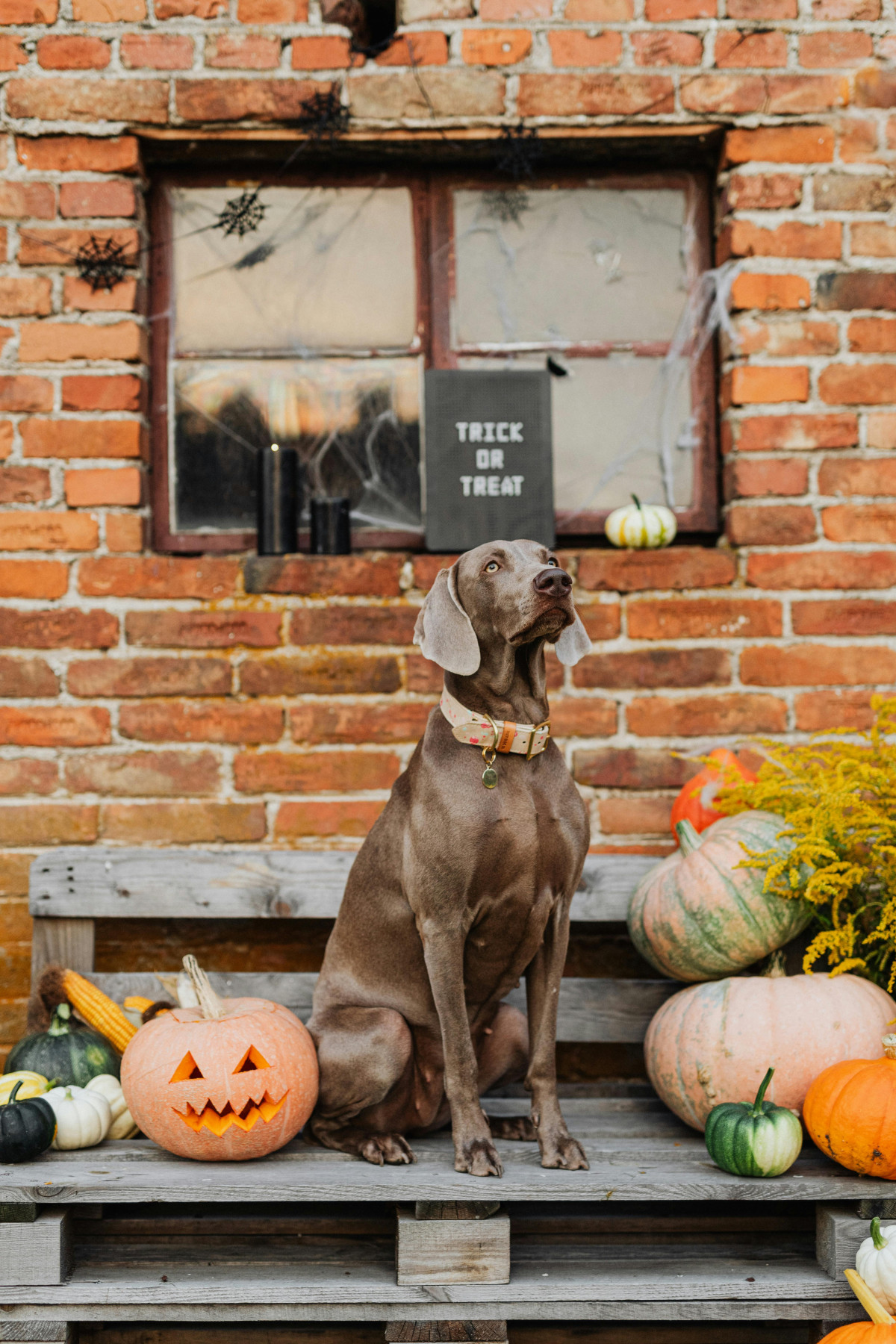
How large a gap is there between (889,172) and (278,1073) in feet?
9.82

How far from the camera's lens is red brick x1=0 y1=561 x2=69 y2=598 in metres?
3.23

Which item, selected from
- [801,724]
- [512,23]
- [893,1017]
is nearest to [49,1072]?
[893,1017]

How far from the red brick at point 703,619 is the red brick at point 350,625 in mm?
672

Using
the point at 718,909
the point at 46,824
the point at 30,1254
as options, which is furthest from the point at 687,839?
the point at 46,824

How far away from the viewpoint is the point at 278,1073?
2326 millimetres

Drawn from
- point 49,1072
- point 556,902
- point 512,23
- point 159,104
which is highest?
point 512,23

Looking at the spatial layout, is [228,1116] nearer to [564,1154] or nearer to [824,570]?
[564,1154]

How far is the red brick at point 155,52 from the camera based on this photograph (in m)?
3.24

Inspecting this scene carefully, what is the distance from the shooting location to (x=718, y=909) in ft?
8.54

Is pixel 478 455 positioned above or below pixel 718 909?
above

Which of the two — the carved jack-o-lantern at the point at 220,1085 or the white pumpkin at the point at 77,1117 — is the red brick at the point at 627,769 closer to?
the carved jack-o-lantern at the point at 220,1085

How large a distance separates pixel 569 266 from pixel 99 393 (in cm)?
148

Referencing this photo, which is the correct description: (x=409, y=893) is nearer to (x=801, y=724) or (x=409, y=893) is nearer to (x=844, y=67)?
(x=801, y=724)

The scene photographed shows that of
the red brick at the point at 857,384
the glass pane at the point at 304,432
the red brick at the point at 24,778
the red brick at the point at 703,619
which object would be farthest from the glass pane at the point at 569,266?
the red brick at the point at 24,778
